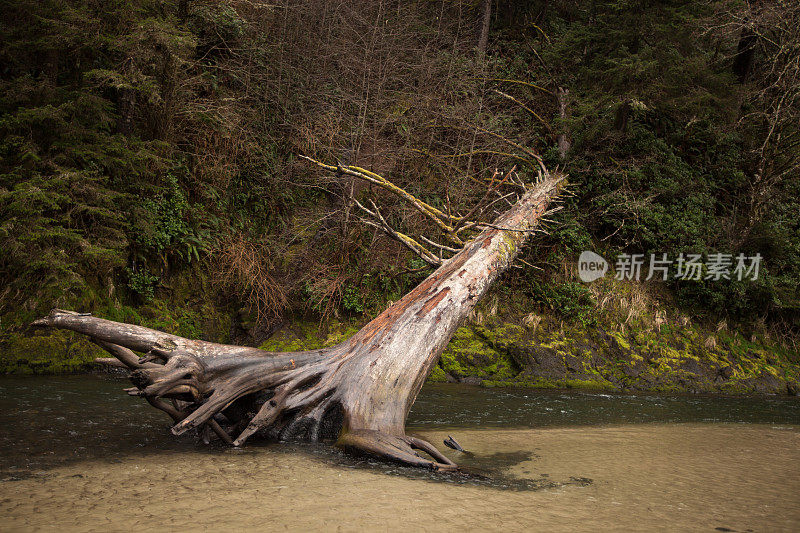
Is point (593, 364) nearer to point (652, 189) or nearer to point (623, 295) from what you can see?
point (623, 295)

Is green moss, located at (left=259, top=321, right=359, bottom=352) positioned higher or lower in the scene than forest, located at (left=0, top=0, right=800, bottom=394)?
lower

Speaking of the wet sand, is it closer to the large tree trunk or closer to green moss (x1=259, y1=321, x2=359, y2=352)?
the large tree trunk

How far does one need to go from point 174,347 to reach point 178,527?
209 centimetres

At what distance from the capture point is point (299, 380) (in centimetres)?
A: 454

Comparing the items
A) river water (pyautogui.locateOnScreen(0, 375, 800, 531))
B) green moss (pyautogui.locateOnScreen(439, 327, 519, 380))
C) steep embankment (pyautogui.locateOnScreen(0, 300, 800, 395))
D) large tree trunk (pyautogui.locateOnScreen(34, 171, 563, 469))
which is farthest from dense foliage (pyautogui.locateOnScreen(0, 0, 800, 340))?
river water (pyautogui.locateOnScreen(0, 375, 800, 531))

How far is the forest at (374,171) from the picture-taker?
7.67 metres

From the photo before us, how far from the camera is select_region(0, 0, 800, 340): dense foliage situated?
7645 millimetres

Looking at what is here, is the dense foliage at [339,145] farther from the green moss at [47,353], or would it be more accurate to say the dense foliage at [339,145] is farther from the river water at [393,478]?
the river water at [393,478]

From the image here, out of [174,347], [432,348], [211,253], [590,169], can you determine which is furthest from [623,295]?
[174,347]

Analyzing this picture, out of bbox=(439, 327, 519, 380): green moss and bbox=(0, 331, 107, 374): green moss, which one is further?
bbox=(439, 327, 519, 380): green moss

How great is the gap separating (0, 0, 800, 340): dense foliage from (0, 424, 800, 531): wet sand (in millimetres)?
4240

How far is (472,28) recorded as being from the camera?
14922 millimetres

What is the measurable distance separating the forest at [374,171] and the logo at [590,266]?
0.25 m

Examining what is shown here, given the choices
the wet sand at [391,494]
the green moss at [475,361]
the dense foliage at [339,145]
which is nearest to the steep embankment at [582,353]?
the green moss at [475,361]
